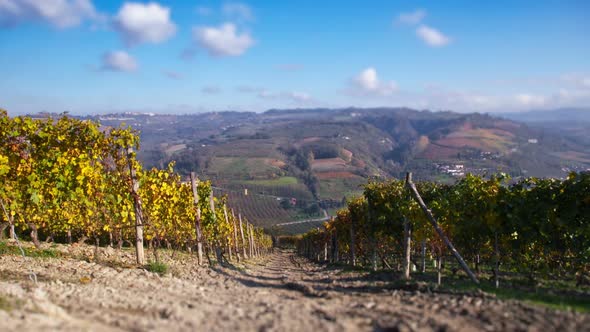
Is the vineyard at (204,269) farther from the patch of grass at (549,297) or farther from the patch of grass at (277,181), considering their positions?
the patch of grass at (277,181)

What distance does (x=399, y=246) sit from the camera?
832 inches

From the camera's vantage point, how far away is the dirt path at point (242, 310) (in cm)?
580

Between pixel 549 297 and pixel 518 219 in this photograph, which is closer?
pixel 549 297

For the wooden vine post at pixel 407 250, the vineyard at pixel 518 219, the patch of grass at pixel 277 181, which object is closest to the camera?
the vineyard at pixel 518 219

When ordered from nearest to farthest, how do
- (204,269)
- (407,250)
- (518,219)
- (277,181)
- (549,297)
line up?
1. (549,297)
2. (518,219)
3. (407,250)
4. (204,269)
5. (277,181)

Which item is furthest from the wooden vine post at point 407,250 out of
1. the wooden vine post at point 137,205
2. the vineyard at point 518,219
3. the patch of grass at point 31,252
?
the patch of grass at point 31,252

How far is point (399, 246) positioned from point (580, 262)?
901cm

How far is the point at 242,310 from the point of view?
7016 mm

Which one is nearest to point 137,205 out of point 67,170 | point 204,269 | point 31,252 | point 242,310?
point 67,170

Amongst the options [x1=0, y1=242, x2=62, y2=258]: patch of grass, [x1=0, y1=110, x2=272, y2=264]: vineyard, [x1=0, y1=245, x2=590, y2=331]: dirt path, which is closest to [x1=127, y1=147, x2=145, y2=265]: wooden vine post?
[x1=0, y1=110, x2=272, y2=264]: vineyard

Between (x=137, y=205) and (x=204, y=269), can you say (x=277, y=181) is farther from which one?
(x=137, y=205)

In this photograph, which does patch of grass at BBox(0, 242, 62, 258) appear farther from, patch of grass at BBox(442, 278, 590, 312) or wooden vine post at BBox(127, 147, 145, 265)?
patch of grass at BBox(442, 278, 590, 312)

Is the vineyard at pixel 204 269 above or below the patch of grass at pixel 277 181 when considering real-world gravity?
above

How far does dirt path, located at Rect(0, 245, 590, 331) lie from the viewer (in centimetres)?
580
